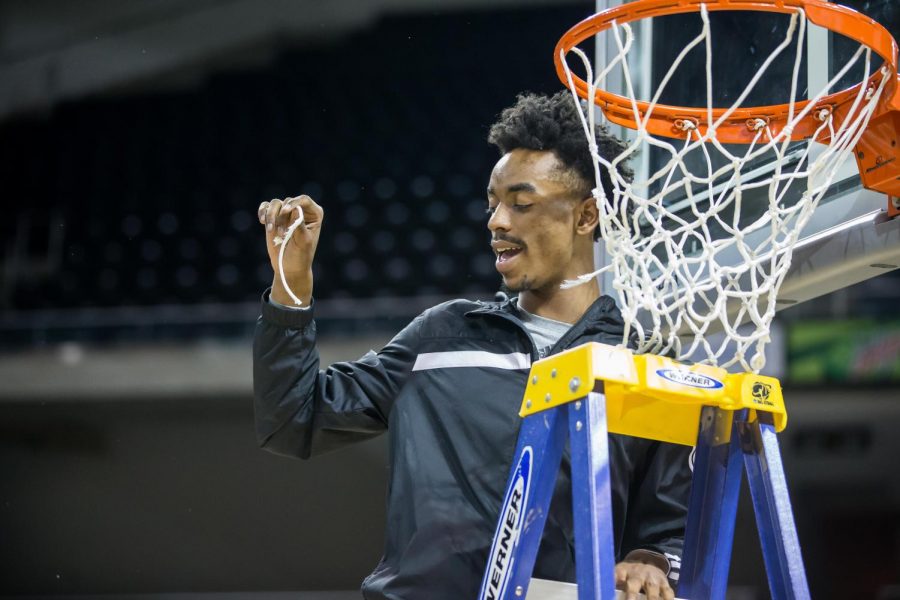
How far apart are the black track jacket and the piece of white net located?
7.4 inches

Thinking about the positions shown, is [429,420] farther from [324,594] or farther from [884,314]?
[884,314]

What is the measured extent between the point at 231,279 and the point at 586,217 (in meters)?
4.55

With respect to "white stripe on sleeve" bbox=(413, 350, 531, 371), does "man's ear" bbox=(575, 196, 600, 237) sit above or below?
above

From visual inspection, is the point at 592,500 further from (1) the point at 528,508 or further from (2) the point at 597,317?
(2) the point at 597,317

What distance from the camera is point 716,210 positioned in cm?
129

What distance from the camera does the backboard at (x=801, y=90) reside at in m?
1.49

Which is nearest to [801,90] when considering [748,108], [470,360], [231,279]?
[748,108]

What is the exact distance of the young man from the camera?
1449 millimetres

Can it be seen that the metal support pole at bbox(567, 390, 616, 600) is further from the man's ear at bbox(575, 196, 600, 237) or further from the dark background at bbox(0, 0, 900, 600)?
the dark background at bbox(0, 0, 900, 600)

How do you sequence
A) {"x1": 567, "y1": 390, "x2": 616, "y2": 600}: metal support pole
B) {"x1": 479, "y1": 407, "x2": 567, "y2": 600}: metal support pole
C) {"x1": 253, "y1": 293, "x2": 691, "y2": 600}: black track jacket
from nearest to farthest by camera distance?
{"x1": 567, "y1": 390, "x2": 616, "y2": 600}: metal support pole < {"x1": 479, "y1": 407, "x2": 567, "y2": 600}: metal support pole < {"x1": 253, "y1": 293, "x2": 691, "y2": 600}: black track jacket

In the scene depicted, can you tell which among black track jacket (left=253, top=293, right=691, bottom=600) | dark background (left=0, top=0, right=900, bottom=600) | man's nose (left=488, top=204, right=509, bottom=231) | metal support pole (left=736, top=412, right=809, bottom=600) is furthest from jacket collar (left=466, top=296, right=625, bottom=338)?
dark background (left=0, top=0, right=900, bottom=600)

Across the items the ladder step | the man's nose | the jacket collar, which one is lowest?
the ladder step

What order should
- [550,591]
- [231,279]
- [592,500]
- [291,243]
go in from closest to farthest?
[592,500]
[550,591]
[291,243]
[231,279]

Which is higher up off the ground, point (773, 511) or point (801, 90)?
point (801, 90)
